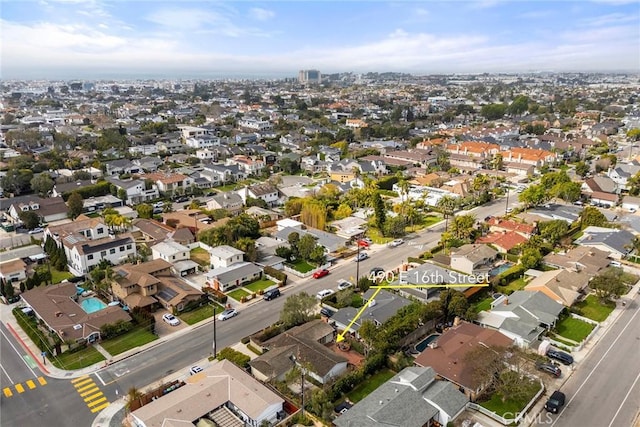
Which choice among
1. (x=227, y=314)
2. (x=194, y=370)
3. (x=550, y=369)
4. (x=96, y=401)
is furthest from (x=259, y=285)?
(x=550, y=369)

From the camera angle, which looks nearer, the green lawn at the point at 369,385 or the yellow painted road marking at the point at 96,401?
the yellow painted road marking at the point at 96,401

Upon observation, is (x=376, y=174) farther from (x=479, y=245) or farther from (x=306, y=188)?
(x=479, y=245)

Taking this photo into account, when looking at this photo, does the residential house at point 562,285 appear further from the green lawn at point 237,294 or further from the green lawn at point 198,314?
the green lawn at point 198,314

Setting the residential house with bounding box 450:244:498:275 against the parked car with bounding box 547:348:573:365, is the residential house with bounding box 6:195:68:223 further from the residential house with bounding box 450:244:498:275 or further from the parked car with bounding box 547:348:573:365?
the parked car with bounding box 547:348:573:365

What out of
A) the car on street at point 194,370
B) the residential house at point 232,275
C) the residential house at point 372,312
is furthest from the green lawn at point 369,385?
the residential house at point 232,275

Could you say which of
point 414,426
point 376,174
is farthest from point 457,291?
point 376,174

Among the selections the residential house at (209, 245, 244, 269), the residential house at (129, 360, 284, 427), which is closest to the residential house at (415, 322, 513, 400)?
the residential house at (129, 360, 284, 427)
